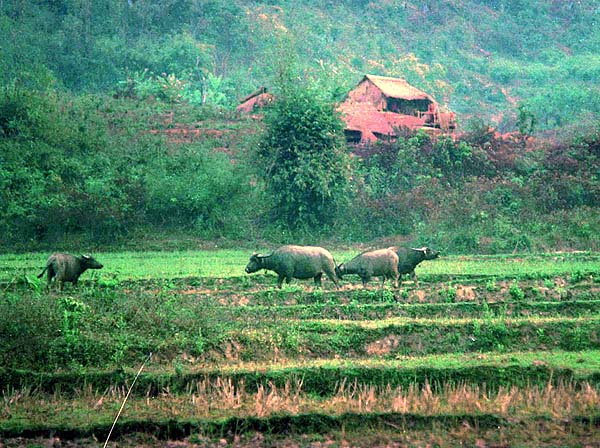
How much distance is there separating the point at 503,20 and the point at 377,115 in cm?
3598

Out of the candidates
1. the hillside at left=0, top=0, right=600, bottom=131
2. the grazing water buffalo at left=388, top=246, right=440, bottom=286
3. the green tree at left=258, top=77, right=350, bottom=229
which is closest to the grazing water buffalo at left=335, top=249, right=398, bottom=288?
the grazing water buffalo at left=388, top=246, right=440, bottom=286

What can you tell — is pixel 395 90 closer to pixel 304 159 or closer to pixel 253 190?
pixel 253 190

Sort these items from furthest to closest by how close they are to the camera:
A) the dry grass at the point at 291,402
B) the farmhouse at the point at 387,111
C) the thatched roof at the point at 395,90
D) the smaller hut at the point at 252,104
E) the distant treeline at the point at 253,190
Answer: the smaller hut at the point at 252,104 < the thatched roof at the point at 395,90 < the farmhouse at the point at 387,111 < the distant treeline at the point at 253,190 < the dry grass at the point at 291,402

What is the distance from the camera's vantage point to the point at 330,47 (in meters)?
62.7

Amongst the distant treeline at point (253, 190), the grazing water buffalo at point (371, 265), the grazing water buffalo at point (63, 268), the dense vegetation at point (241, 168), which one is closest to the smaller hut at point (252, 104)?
the dense vegetation at point (241, 168)

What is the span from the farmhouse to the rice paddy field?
2147cm

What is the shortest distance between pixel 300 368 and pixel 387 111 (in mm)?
30360

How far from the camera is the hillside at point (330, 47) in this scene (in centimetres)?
5025

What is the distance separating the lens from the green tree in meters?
29.6

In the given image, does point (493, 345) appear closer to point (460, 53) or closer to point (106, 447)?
point (106, 447)

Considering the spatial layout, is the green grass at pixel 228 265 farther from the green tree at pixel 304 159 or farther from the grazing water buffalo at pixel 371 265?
the green tree at pixel 304 159

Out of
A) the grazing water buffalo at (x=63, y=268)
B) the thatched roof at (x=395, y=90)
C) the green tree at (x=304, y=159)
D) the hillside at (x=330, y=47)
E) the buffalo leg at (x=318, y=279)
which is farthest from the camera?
the hillside at (x=330, y=47)

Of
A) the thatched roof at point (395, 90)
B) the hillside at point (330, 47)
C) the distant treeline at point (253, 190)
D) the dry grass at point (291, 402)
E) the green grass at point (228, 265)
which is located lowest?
the dry grass at point (291, 402)

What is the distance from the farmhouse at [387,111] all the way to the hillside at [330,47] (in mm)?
3272
